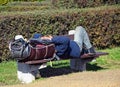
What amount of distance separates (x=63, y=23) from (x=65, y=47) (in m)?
3.37

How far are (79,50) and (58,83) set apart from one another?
9.65 feet

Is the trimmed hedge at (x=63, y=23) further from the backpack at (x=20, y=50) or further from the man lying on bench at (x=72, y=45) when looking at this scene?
the backpack at (x=20, y=50)

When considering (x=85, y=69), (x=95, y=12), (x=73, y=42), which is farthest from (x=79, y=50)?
(x=95, y=12)

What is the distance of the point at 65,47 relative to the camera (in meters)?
10.4

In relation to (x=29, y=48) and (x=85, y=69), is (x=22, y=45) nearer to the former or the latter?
(x=29, y=48)

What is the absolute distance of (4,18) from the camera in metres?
12.5

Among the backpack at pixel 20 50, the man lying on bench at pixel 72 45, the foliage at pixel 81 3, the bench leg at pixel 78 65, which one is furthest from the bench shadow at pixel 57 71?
the foliage at pixel 81 3

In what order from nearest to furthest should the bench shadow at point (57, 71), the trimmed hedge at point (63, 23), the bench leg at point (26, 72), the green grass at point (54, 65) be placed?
1. the bench leg at point (26, 72)
2. the green grass at point (54, 65)
3. the bench shadow at point (57, 71)
4. the trimmed hedge at point (63, 23)

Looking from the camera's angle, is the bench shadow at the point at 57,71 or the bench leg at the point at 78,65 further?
the bench leg at the point at 78,65

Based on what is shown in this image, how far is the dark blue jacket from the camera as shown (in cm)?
1037

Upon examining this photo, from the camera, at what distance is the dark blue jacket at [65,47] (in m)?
10.4

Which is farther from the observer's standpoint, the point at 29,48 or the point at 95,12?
the point at 95,12

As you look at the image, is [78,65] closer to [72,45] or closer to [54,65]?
[72,45]

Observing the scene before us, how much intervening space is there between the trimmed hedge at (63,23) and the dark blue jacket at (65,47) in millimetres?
2490
